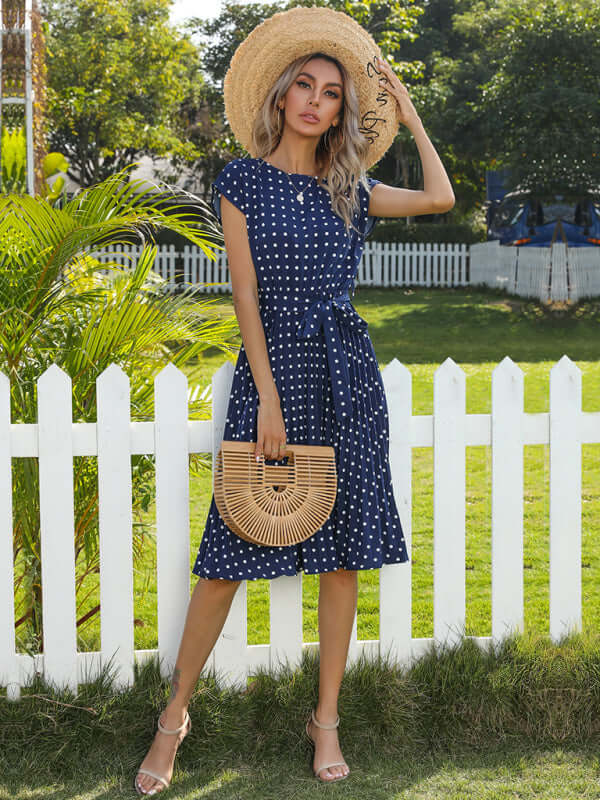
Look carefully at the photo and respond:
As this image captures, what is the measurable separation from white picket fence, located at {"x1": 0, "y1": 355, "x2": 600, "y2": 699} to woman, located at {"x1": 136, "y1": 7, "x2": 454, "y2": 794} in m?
0.20

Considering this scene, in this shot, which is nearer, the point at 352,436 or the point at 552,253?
the point at 352,436

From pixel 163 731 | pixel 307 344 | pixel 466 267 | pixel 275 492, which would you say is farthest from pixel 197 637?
pixel 466 267

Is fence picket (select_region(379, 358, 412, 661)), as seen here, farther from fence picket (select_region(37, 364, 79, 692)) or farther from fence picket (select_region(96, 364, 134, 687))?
fence picket (select_region(37, 364, 79, 692))

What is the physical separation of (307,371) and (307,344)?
8 cm

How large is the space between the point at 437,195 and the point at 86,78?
16.7 metres

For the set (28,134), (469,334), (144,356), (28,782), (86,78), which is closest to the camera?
(28,782)

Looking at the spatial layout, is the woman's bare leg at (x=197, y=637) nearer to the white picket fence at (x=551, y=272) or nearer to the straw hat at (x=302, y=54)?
the straw hat at (x=302, y=54)

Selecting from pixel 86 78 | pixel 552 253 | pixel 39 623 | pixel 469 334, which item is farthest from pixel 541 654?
pixel 86 78

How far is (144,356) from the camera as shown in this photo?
333 cm

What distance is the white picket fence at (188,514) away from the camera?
283 centimetres

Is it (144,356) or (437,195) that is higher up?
(437,195)

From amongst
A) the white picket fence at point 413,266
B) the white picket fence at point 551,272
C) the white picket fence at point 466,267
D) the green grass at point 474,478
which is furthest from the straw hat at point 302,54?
the white picket fence at point 413,266

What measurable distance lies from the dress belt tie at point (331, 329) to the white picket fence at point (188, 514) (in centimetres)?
35

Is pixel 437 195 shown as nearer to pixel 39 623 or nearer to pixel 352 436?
pixel 352 436
